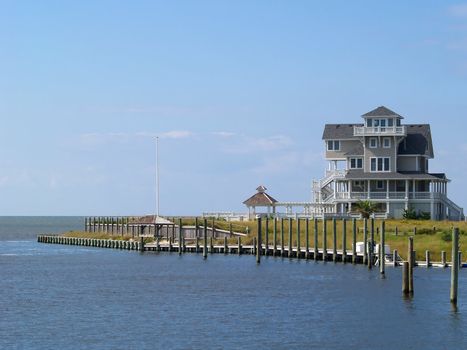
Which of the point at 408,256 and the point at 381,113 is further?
the point at 381,113

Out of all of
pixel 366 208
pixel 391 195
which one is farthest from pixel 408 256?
pixel 391 195

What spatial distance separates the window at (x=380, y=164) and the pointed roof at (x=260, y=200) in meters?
11.9

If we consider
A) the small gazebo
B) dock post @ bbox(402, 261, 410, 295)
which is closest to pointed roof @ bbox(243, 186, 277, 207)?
the small gazebo

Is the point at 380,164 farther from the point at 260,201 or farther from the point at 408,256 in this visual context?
the point at 408,256

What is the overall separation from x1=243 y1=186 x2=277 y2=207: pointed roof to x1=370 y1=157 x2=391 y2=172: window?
11883 mm

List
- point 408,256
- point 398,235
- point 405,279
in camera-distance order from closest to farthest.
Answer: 1. point 408,256
2. point 405,279
3. point 398,235

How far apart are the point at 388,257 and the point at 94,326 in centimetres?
2983

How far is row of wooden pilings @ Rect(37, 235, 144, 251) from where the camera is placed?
107 metres

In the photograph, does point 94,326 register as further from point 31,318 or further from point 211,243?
point 211,243

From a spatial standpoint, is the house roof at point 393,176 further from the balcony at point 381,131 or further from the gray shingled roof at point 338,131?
the gray shingled roof at point 338,131

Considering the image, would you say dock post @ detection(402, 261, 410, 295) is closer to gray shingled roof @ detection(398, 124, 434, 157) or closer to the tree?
the tree

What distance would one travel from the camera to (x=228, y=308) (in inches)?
2191

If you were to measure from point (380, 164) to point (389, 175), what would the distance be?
2109 millimetres

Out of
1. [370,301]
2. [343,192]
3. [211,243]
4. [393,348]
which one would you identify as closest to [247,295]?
[370,301]
